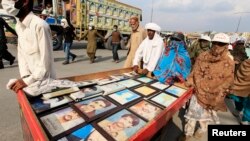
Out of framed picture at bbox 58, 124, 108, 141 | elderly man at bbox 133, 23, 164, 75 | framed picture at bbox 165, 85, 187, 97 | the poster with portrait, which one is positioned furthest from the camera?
elderly man at bbox 133, 23, 164, 75

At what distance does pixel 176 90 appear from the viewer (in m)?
2.50

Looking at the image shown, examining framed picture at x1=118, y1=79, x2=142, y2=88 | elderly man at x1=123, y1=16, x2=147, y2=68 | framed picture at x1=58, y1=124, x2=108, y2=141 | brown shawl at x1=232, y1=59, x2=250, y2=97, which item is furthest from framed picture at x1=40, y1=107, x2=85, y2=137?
elderly man at x1=123, y1=16, x2=147, y2=68

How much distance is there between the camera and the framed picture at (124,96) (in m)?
1.94

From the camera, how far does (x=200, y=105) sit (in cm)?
250

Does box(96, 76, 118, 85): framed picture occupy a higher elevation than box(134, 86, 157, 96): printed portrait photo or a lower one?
higher

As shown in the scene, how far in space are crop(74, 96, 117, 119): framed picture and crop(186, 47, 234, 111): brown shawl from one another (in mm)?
1284

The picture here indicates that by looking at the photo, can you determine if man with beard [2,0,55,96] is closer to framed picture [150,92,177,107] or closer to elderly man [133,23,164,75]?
framed picture [150,92,177,107]

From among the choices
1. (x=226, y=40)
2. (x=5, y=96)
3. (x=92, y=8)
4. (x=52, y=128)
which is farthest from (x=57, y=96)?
(x=92, y=8)

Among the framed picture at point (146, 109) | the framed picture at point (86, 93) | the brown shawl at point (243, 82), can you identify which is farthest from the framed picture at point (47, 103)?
the brown shawl at point (243, 82)

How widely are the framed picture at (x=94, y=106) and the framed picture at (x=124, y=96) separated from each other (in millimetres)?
122

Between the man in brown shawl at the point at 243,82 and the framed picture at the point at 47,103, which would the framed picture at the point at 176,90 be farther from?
the framed picture at the point at 47,103

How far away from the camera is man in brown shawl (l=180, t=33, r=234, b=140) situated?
2264 mm

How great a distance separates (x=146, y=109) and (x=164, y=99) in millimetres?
389

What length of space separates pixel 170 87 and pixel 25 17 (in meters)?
1.91
